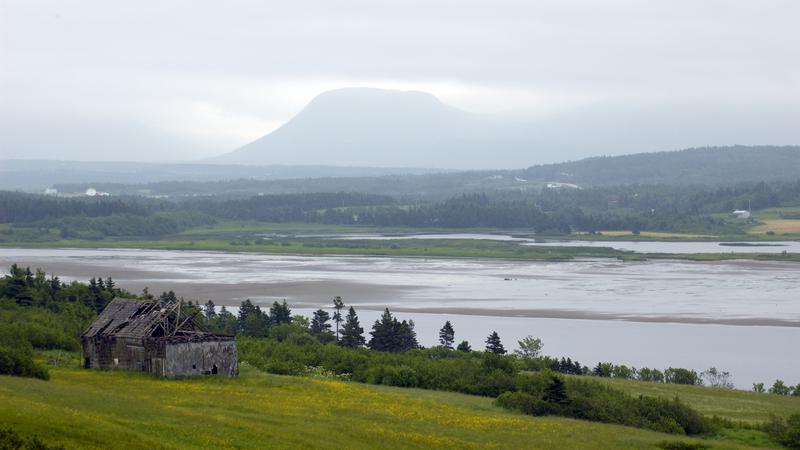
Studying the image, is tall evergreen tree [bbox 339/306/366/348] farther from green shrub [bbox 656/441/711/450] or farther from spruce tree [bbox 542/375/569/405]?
green shrub [bbox 656/441/711/450]

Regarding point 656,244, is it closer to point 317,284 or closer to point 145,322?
point 317,284

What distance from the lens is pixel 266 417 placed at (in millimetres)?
34594

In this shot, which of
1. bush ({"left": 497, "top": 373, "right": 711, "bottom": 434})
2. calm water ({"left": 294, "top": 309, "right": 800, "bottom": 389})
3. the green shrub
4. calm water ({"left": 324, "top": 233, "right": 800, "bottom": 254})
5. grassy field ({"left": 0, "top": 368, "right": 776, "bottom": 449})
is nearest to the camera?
grassy field ({"left": 0, "top": 368, "right": 776, "bottom": 449})

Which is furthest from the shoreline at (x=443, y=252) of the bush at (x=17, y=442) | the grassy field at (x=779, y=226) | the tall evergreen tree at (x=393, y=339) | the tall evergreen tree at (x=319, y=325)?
the bush at (x=17, y=442)

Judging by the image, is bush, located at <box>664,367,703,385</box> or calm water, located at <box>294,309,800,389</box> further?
calm water, located at <box>294,309,800,389</box>

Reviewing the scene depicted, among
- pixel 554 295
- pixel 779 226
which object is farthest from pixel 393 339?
pixel 779 226

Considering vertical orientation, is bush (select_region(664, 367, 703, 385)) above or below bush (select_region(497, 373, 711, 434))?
below

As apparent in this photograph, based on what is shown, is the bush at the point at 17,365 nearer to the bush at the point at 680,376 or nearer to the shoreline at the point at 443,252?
the bush at the point at 680,376

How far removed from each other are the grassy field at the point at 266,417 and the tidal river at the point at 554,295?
22389mm

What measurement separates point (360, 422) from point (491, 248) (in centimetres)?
11411

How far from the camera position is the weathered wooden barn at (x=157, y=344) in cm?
4512

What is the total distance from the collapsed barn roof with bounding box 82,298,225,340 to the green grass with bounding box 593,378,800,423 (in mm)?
17529

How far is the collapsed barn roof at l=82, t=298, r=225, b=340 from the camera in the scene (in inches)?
1807

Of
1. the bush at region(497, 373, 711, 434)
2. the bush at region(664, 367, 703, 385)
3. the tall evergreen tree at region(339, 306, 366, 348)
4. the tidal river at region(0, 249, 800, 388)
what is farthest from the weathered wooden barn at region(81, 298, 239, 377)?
the tidal river at region(0, 249, 800, 388)
